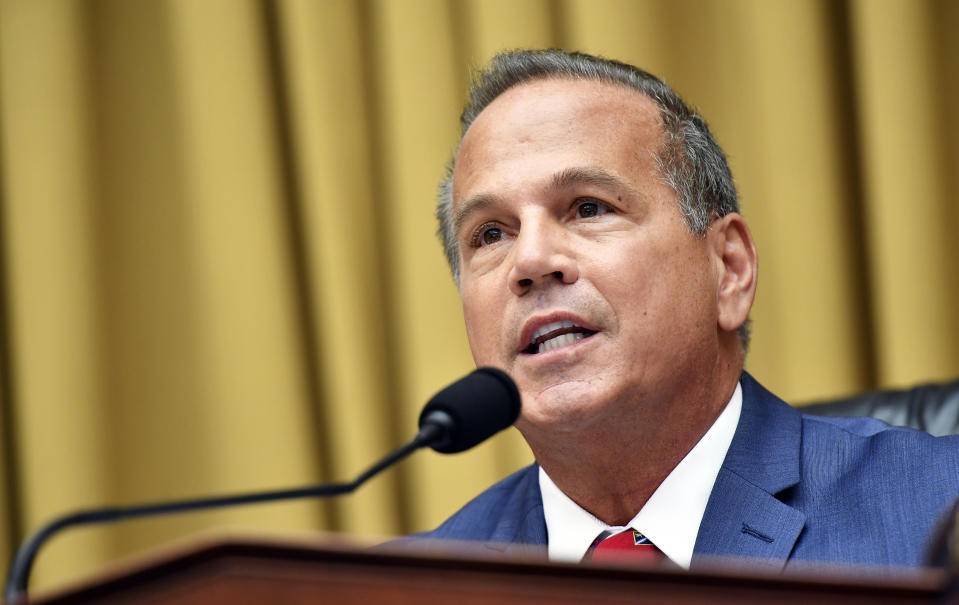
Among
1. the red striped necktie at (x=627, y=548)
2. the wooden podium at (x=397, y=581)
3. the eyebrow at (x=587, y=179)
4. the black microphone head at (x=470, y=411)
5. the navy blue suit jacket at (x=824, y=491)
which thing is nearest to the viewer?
the wooden podium at (x=397, y=581)

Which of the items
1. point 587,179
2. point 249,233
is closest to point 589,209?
point 587,179

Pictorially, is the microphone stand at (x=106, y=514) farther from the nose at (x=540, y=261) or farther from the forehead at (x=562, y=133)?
the forehead at (x=562, y=133)

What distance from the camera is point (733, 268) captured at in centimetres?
169

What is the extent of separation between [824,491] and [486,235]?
66cm

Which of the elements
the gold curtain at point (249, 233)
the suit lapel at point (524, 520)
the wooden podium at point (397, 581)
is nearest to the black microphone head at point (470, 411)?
the wooden podium at point (397, 581)

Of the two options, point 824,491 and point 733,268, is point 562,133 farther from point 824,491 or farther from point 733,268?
point 824,491

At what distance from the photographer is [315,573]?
67 centimetres

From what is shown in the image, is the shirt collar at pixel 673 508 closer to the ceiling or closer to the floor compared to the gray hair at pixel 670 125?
closer to the floor

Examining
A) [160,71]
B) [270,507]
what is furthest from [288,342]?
[160,71]

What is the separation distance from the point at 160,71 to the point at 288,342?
789 mm

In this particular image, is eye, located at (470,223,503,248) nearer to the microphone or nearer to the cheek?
the cheek

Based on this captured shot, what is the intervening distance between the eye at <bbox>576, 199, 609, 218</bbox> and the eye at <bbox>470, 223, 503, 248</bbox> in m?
0.15

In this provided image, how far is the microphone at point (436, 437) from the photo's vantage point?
80 centimetres

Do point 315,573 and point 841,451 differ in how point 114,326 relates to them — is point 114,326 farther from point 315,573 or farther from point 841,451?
point 315,573
